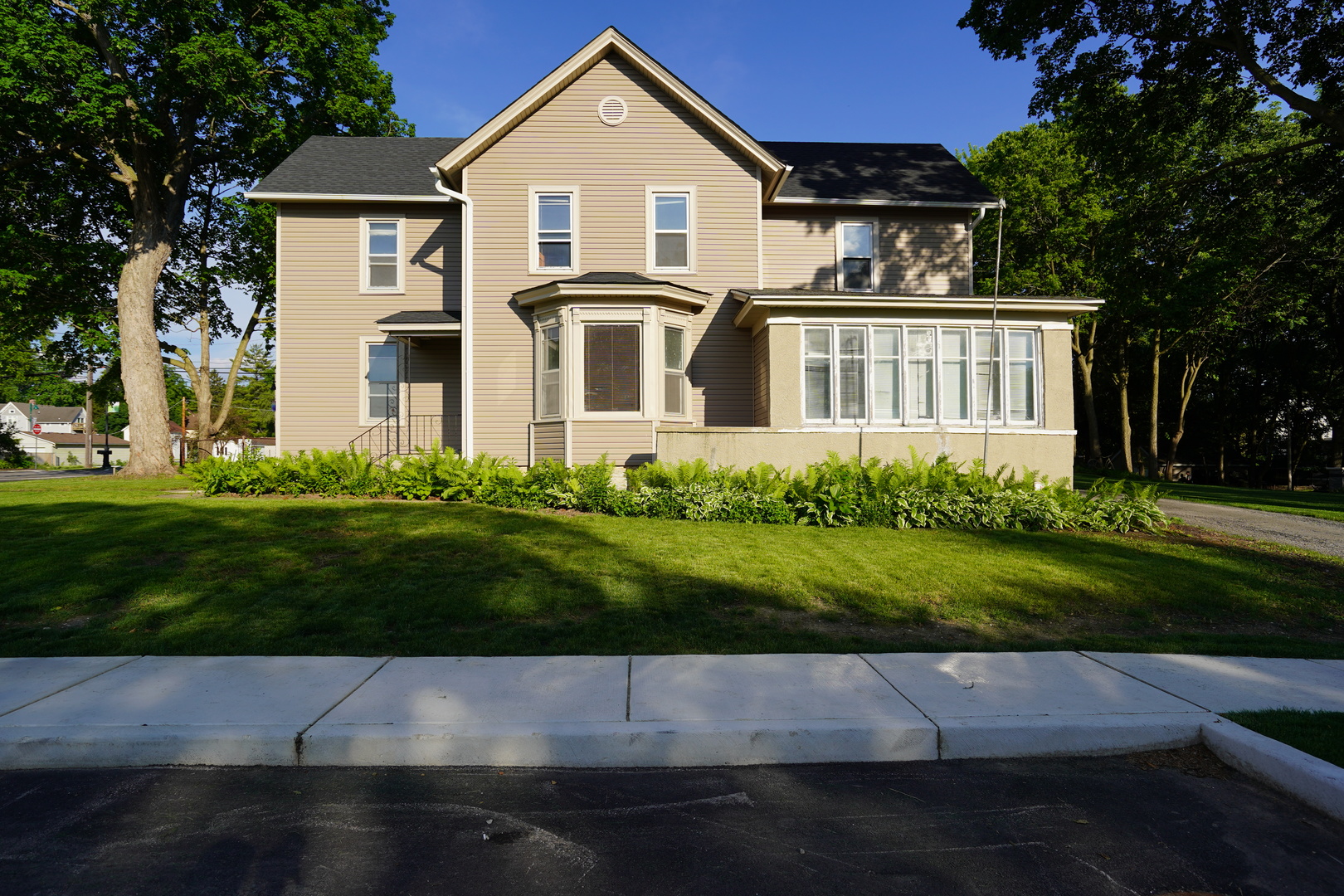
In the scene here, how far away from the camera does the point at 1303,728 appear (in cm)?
419

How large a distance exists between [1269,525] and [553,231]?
1484 centimetres

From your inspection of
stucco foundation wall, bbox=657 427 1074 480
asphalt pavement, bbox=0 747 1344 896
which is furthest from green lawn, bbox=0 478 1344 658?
stucco foundation wall, bbox=657 427 1074 480

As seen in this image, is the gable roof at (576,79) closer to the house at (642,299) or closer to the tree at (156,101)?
the house at (642,299)

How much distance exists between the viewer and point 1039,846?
3215 millimetres

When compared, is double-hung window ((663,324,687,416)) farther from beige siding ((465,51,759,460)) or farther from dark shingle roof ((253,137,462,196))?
dark shingle roof ((253,137,462,196))

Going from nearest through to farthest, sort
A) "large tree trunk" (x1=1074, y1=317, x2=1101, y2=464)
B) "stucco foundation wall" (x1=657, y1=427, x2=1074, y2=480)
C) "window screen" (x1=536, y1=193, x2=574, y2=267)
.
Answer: "stucco foundation wall" (x1=657, y1=427, x2=1074, y2=480) < "window screen" (x1=536, y1=193, x2=574, y2=267) < "large tree trunk" (x1=1074, y1=317, x2=1101, y2=464)

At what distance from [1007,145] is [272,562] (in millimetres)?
31923

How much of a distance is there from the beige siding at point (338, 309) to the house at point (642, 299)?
0.17 feet

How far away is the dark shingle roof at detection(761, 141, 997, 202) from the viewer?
675 inches

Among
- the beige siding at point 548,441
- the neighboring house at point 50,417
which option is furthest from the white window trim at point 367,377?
the neighboring house at point 50,417

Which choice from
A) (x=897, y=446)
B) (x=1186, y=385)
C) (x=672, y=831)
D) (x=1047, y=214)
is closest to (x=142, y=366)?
(x=897, y=446)

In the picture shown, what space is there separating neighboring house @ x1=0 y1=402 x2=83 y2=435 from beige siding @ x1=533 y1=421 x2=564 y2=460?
10964cm

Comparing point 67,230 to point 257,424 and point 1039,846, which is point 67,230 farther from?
point 257,424

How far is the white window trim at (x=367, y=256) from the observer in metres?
17.2
